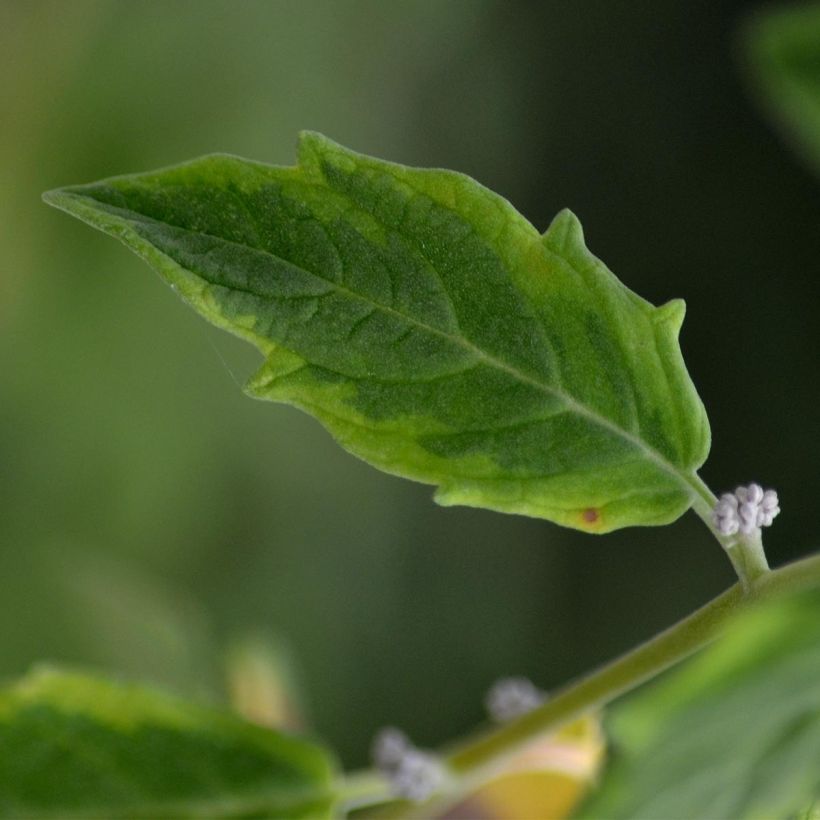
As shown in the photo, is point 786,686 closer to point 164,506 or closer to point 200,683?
point 200,683

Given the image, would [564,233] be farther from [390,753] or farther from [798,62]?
[390,753]

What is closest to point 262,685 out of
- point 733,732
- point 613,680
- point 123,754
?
point 123,754

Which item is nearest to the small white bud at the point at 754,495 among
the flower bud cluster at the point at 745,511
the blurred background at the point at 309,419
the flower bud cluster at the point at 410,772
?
the flower bud cluster at the point at 745,511

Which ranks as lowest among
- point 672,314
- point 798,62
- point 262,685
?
point 262,685

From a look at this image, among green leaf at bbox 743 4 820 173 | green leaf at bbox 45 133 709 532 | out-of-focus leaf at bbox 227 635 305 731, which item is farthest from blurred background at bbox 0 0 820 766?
green leaf at bbox 45 133 709 532

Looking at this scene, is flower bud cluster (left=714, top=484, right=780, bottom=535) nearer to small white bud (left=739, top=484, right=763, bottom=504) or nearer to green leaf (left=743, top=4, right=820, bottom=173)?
small white bud (left=739, top=484, right=763, bottom=504)
